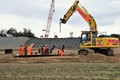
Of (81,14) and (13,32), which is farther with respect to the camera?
(13,32)

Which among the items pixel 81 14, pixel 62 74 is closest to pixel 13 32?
pixel 81 14

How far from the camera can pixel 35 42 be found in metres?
91.6

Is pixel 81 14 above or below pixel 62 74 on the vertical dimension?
above

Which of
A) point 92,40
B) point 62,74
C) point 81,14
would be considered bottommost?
point 62,74

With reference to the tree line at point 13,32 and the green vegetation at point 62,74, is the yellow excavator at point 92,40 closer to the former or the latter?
the green vegetation at point 62,74

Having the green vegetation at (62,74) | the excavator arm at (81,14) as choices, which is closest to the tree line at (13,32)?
the excavator arm at (81,14)

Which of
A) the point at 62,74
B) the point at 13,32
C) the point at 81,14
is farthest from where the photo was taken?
the point at 13,32

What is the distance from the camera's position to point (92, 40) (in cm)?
4478

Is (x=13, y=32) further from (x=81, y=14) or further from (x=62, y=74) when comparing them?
(x=62, y=74)

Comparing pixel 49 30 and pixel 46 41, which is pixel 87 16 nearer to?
pixel 46 41

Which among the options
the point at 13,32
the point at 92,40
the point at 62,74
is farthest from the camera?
the point at 13,32

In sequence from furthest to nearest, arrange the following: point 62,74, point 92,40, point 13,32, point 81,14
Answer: point 13,32
point 81,14
point 92,40
point 62,74

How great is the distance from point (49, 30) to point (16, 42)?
2615cm

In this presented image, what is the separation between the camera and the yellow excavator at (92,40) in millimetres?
44312
